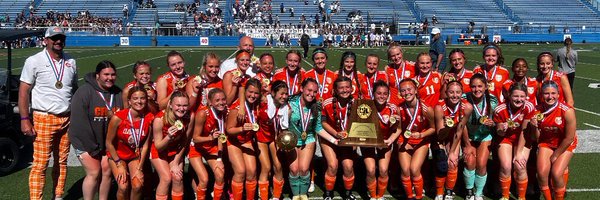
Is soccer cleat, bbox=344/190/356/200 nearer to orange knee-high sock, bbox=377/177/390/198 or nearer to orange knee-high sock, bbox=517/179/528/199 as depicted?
orange knee-high sock, bbox=377/177/390/198

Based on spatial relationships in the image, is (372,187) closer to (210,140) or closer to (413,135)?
(413,135)

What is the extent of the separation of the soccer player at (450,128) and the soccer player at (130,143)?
3031mm

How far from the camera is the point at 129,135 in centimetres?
532

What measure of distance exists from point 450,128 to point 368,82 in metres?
1.51

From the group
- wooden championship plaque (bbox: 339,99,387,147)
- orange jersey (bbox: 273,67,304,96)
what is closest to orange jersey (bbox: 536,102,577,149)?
wooden championship plaque (bbox: 339,99,387,147)

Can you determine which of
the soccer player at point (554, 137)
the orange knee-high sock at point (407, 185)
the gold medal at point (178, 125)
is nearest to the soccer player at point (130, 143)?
the gold medal at point (178, 125)

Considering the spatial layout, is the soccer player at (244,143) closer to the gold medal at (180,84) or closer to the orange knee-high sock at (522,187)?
the gold medal at (180,84)

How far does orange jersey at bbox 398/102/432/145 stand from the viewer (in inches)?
234

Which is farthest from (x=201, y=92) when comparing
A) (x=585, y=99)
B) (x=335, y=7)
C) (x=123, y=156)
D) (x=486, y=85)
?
(x=335, y=7)

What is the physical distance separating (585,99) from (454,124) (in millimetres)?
10077

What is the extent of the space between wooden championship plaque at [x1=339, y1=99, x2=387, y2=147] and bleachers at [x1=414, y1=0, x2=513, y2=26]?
48.5m

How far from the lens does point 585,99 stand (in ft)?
46.4

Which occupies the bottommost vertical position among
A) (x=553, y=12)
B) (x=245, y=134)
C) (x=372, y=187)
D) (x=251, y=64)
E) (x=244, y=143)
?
(x=372, y=187)

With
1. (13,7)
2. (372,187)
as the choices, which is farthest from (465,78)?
(13,7)
